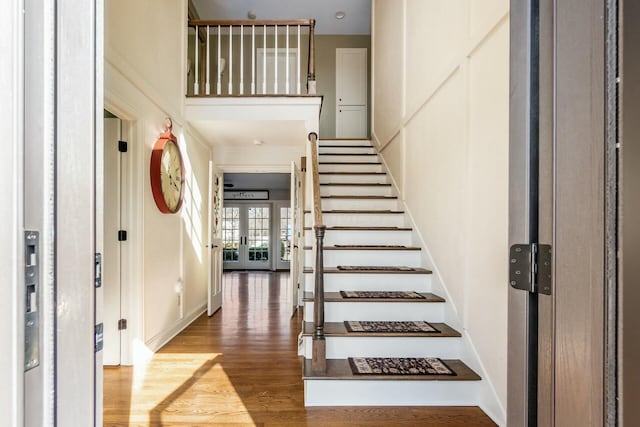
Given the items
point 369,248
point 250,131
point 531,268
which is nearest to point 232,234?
point 250,131

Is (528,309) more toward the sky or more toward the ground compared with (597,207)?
more toward the ground

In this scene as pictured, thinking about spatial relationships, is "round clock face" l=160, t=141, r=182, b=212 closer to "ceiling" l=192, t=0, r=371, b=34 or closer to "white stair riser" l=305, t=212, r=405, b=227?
"white stair riser" l=305, t=212, r=405, b=227

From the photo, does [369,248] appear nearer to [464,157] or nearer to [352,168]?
[464,157]

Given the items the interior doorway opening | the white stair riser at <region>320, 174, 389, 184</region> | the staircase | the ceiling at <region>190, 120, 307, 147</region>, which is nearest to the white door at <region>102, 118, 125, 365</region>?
the ceiling at <region>190, 120, 307, 147</region>

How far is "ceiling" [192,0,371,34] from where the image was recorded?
594cm

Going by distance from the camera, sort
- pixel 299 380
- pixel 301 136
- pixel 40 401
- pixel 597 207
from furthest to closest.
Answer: pixel 301 136, pixel 299 380, pixel 597 207, pixel 40 401

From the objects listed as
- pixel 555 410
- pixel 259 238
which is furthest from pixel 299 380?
pixel 259 238

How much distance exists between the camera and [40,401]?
1.69ft

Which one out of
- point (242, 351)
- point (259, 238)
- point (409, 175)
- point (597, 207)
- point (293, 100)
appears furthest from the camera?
point (259, 238)

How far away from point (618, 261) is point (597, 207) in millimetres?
100

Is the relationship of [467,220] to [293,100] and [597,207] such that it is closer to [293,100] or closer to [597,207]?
[597,207]

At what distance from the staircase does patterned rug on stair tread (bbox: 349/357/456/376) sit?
0.03m

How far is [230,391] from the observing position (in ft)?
8.02

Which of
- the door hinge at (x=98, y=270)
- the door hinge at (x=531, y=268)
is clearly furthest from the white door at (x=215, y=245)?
the door hinge at (x=531, y=268)
